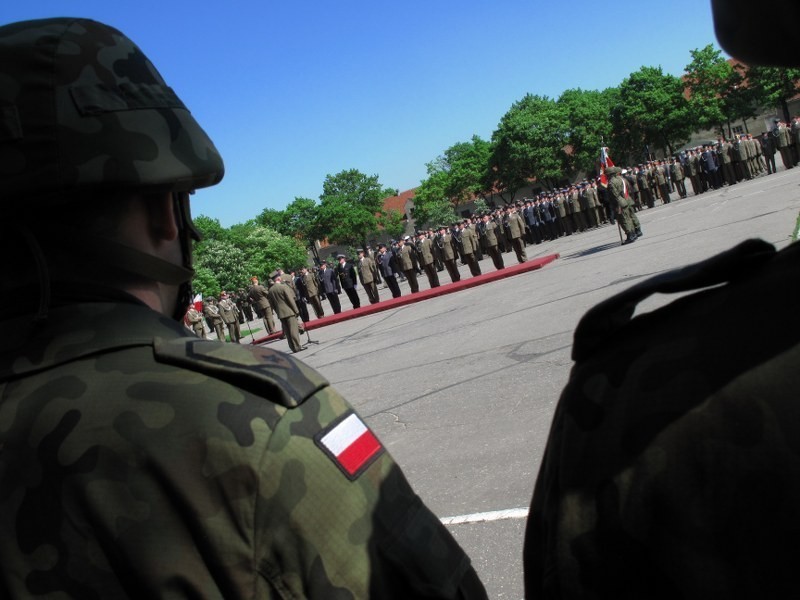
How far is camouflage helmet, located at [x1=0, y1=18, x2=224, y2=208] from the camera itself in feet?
4.73

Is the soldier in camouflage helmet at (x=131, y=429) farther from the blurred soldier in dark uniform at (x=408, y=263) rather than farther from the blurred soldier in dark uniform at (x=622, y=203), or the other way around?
the blurred soldier in dark uniform at (x=408, y=263)

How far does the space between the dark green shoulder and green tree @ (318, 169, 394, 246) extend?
105178 mm

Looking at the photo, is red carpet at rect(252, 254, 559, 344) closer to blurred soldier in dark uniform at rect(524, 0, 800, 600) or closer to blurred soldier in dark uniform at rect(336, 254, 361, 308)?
blurred soldier in dark uniform at rect(336, 254, 361, 308)

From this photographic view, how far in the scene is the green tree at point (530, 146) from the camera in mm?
66750

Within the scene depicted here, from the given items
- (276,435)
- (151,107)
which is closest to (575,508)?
(276,435)

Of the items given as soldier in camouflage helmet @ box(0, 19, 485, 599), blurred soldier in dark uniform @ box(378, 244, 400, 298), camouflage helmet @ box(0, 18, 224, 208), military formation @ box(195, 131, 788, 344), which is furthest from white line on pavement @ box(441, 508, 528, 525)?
blurred soldier in dark uniform @ box(378, 244, 400, 298)

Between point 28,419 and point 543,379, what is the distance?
21.1 ft

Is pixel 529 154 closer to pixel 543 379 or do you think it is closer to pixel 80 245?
pixel 543 379

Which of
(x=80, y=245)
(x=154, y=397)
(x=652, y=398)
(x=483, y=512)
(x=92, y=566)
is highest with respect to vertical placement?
(x=80, y=245)

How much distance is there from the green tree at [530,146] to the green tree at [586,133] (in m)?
0.70

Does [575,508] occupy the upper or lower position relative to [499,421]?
upper

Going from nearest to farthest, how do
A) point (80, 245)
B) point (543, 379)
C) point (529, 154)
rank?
point (80, 245), point (543, 379), point (529, 154)

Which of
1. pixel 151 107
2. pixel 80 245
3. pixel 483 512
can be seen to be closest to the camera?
pixel 80 245

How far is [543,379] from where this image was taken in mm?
7344
